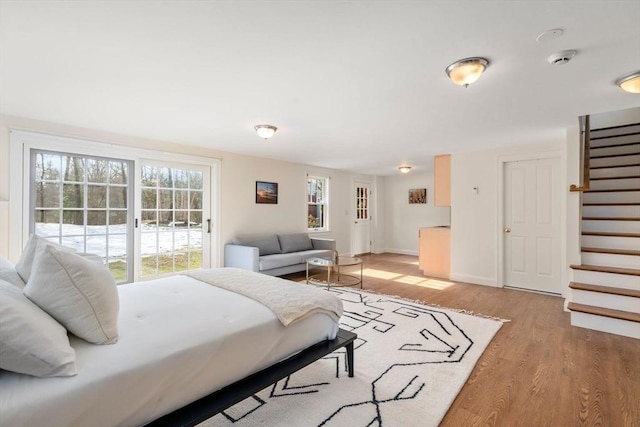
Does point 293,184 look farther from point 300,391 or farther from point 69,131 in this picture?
point 300,391

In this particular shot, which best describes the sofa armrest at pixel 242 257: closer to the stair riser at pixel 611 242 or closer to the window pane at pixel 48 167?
the window pane at pixel 48 167

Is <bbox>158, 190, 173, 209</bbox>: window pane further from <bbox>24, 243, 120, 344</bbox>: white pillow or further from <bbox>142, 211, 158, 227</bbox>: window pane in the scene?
<bbox>24, 243, 120, 344</bbox>: white pillow

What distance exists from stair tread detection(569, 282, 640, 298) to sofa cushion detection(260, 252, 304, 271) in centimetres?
366

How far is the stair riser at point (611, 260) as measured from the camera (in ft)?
10.8

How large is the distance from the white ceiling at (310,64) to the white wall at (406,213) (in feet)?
13.6

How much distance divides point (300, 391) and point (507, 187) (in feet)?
14.5

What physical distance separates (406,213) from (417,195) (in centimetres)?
59

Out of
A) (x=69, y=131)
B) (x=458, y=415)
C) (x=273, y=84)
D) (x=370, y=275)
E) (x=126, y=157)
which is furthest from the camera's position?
(x=370, y=275)

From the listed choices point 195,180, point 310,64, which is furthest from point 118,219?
point 310,64

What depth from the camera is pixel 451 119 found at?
3379mm

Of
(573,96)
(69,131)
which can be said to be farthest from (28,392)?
(573,96)

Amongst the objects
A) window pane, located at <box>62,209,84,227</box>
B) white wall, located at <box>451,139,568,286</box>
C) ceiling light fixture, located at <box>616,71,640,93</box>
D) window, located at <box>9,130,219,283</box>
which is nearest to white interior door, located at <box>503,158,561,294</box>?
white wall, located at <box>451,139,568,286</box>

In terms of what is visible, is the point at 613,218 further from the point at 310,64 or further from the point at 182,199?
the point at 182,199

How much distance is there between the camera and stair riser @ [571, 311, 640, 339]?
2887mm
